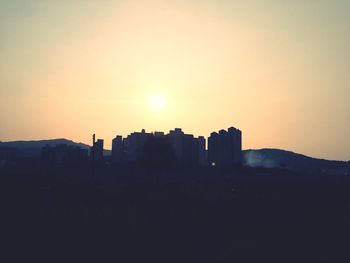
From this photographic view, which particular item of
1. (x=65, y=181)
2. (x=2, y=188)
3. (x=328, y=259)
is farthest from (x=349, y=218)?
(x=2, y=188)

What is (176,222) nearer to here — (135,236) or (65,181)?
(135,236)

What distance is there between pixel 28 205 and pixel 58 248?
345 cm

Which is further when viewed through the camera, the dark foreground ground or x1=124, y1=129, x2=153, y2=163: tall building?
x1=124, y1=129, x2=153, y2=163: tall building

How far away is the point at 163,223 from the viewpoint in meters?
16.5

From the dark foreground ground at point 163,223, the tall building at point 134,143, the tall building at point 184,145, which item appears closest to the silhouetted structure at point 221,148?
the tall building at point 184,145

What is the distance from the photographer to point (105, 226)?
50.5ft

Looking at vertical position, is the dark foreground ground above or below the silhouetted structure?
below

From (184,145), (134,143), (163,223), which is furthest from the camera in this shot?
(134,143)

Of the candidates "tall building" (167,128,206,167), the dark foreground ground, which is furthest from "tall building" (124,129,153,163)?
the dark foreground ground

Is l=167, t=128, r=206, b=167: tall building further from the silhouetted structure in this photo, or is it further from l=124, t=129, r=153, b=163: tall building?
l=124, t=129, r=153, b=163: tall building

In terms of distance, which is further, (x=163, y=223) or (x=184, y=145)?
(x=184, y=145)

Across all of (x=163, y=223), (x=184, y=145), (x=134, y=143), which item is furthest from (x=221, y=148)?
(x=163, y=223)

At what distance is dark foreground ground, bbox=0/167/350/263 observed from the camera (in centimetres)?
1401

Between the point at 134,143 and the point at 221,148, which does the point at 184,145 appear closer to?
the point at 221,148
